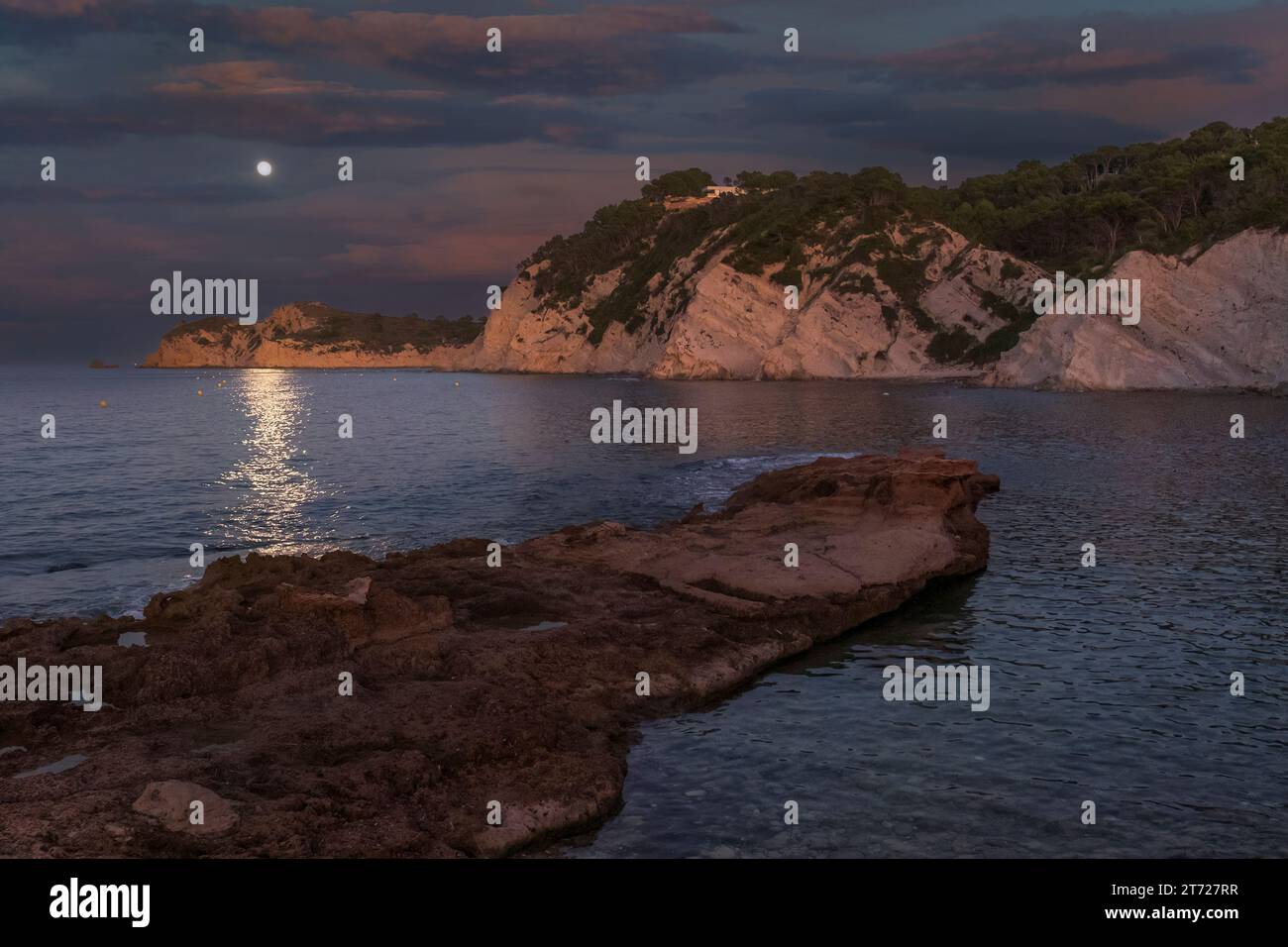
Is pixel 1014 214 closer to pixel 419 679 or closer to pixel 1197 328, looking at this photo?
pixel 1197 328

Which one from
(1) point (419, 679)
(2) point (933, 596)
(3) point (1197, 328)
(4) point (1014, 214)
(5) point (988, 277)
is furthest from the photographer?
(4) point (1014, 214)

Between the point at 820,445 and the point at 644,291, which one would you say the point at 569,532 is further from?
the point at 644,291

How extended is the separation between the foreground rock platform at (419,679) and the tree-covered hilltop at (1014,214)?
85.6 metres

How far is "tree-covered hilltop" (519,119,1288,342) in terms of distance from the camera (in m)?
122

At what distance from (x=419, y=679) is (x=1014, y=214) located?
153764 millimetres

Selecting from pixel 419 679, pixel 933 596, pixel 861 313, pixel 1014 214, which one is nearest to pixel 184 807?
pixel 419 679

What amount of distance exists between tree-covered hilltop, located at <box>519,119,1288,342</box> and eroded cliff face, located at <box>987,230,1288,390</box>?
360 cm

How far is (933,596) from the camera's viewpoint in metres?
23.9

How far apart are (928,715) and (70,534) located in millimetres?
29915

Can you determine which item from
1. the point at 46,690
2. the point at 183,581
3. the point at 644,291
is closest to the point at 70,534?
the point at 183,581

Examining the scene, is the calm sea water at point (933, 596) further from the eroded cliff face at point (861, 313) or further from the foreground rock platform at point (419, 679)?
the eroded cliff face at point (861, 313)

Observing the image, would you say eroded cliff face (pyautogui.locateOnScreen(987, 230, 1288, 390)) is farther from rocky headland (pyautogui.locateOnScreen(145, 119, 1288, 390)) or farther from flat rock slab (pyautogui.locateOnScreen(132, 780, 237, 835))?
flat rock slab (pyautogui.locateOnScreen(132, 780, 237, 835))

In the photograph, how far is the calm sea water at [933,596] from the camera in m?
12.3

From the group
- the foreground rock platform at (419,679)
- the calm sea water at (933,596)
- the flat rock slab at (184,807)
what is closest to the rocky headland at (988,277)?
the calm sea water at (933,596)
